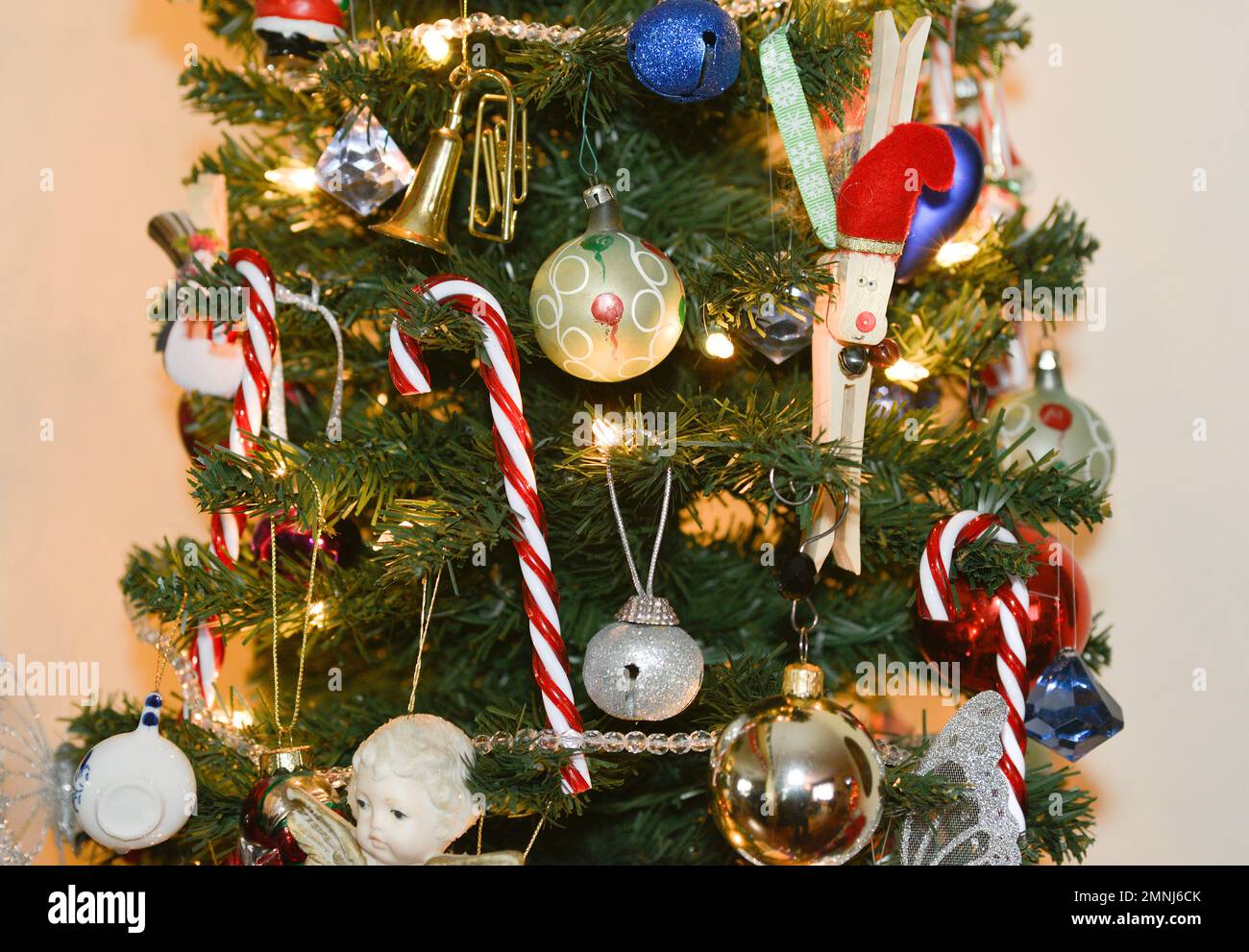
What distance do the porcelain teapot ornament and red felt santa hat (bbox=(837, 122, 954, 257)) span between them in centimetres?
69

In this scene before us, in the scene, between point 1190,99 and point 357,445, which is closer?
point 357,445

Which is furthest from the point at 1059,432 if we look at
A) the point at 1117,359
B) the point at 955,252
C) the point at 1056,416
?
the point at 1117,359

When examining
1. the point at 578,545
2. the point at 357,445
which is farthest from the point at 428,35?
→ the point at 578,545

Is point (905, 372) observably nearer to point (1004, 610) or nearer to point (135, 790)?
point (1004, 610)

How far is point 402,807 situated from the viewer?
851 millimetres

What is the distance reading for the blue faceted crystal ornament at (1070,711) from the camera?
102cm

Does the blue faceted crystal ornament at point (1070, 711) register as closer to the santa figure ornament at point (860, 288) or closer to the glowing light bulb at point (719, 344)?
the santa figure ornament at point (860, 288)

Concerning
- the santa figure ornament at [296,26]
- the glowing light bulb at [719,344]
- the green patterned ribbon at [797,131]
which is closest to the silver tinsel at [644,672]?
the glowing light bulb at [719,344]

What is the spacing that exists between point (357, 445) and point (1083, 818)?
770mm

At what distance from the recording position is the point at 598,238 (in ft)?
3.07

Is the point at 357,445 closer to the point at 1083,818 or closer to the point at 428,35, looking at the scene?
the point at 428,35

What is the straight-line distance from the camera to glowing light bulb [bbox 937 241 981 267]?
1.09 m

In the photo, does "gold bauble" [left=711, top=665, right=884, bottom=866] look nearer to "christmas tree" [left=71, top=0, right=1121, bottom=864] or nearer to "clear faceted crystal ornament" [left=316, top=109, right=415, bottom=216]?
"christmas tree" [left=71, top=0, right=1121, bottom=864]

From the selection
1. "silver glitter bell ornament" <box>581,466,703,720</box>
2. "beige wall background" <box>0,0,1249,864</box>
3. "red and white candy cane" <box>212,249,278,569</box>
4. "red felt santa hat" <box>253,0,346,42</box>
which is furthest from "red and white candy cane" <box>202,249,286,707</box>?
"beige wall background" <box>0,0,1249,864</box>
